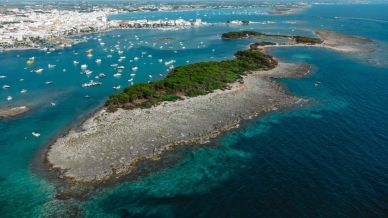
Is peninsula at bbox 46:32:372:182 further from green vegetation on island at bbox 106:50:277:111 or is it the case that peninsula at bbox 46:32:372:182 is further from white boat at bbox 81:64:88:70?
white boat at bbox 81:64:88:70

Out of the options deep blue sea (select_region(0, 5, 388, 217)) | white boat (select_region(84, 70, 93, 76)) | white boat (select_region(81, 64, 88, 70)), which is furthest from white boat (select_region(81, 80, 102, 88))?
white boat (select_region(81, 64, 88, 70))

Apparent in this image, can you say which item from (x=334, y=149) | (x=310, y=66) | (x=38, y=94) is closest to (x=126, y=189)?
(x=334, y=149)

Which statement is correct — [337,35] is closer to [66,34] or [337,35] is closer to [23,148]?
[66,34]

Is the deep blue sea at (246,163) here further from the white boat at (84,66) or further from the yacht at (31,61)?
the yacht at (31,61)

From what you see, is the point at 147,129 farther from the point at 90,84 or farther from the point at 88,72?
the point at 88,72

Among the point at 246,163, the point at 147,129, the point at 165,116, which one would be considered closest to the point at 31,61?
the point at 165,116

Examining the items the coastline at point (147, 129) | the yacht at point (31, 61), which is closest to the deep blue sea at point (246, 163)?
the coastline at point (147, 129)
